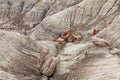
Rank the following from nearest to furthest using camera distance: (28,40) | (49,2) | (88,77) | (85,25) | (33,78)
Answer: (88,77), (33,78), (28,40), (85,25), (49,2)

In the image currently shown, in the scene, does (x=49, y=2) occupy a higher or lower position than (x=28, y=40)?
lower

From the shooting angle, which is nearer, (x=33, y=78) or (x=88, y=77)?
(x=88, y=77)

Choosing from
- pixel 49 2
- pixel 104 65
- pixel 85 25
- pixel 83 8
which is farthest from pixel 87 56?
pixel 49 2

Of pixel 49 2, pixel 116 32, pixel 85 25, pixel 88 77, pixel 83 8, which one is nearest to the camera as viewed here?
pixel 88 77

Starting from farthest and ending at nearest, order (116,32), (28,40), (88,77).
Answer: (116,32) → (28,40) → (88,77)

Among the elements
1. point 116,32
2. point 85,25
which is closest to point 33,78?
point 116,32

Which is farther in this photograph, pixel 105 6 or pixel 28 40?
pixel 105 6

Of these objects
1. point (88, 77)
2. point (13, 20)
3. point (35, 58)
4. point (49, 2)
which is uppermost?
point (88, 77)

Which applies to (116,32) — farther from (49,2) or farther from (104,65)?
(49,2)

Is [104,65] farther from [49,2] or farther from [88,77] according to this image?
[49,2]
